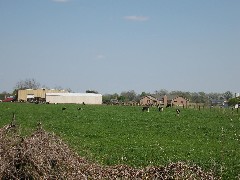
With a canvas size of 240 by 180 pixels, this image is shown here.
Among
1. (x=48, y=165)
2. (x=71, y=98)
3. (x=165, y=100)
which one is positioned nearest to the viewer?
(x=48, y=165)

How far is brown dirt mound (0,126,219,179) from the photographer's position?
28.9 ft

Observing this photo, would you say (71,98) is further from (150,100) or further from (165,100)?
(165,100)

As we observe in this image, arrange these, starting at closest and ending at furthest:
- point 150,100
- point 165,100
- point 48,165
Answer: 1. point 48,165
2. point 150,100
3. point 165,100

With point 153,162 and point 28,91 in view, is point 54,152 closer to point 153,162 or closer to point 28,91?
point 153,162

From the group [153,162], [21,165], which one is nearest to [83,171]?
[21,165]

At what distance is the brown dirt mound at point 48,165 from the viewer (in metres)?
8.80

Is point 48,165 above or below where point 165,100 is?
below

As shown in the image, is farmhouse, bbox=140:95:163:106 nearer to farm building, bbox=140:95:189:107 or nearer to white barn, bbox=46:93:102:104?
farm building, bbox=140:95:189:107

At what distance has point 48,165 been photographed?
8.97 m

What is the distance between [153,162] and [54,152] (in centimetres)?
511

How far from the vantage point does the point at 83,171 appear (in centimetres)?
987

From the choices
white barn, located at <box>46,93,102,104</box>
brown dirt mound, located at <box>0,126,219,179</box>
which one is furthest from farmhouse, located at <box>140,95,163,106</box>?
brown dirt mound, located at <box>0,126,219,179</box>

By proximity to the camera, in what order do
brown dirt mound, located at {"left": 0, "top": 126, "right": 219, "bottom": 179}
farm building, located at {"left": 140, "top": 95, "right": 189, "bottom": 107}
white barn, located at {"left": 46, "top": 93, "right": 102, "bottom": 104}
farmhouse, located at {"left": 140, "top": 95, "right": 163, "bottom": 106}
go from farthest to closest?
1. farmhouse, located at {"left": 140, "top": 95, "right": 163, "bottom": 106}
2. farm building, located at {"left": 140, "top": 95, "right": 189, "bottom": 107}
3. white barn, located at {"left": 46, "top": 93, "right": 102, "bottom": 104}
4. brown dirt mound, located at {"left": 0, "top": 126, "right": 219, "bottom": 179}

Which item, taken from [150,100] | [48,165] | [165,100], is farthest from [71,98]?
[48,165]
